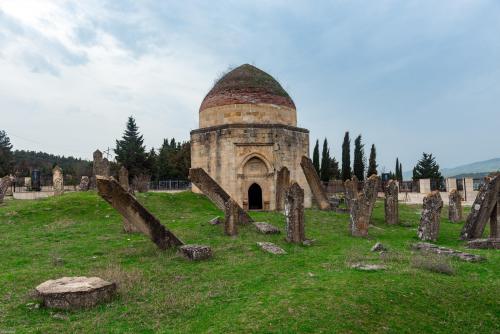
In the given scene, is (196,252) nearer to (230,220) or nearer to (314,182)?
(230,220)

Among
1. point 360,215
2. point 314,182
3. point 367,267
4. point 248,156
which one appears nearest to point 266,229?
point 360,215

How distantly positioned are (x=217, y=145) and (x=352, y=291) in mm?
15022

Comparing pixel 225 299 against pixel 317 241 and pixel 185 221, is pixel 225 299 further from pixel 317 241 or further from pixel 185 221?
pixel 185 221

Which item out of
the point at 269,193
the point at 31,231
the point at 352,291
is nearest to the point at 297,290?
the point at 352,291

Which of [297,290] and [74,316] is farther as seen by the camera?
[297,290]

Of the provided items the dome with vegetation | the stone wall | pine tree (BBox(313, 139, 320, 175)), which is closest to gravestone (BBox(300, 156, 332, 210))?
the stone wall

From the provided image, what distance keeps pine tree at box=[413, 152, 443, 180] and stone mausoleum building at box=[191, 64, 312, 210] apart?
109ft

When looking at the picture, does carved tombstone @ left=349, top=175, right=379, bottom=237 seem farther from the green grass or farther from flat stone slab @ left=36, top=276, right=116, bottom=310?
flat stone slab @ left=36, top=276, right=116, bottom=310

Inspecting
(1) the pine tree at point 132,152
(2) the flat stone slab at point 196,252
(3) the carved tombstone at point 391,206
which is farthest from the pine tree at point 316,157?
(2) the flat stone slab at point 196,252

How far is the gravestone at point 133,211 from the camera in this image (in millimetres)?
9109

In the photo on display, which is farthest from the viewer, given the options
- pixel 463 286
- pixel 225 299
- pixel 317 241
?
pixel 317 241

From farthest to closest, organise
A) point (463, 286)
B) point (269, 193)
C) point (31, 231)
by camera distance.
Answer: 1. point (269, 193)
2. point (31, 231)
3. point (463, 286)

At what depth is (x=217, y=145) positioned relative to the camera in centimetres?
2081

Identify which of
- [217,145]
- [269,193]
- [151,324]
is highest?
[217,145]
